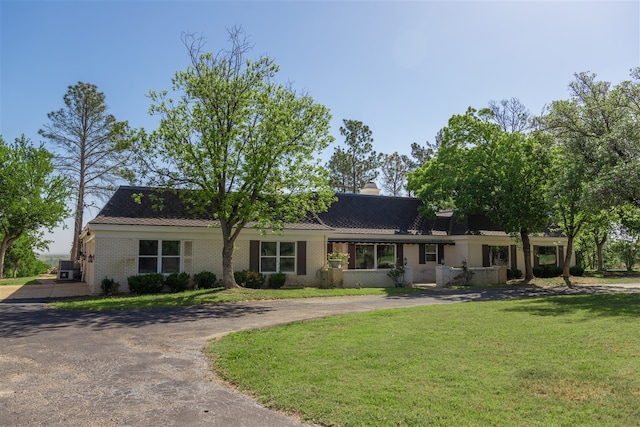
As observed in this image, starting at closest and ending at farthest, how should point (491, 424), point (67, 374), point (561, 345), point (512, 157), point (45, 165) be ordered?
point (491, 424)
point (67, 374)
point (561, 345)
point (512, 157)
point (45, 165)

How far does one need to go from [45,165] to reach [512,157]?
29.5 metres

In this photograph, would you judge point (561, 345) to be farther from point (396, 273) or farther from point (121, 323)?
point (396, 273)

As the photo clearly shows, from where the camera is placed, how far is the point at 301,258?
24.1 metres

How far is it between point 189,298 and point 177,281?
120 inches

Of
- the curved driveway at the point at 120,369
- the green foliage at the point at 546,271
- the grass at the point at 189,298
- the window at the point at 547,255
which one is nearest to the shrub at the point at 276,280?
the grass at the point at 189,298

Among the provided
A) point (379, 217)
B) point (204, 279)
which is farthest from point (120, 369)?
point (379, 217)

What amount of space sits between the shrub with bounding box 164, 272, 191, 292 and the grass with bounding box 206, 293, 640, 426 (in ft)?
33.8

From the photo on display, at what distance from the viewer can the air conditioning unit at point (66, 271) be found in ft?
90.2

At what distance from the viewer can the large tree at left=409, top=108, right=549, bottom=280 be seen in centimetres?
2536

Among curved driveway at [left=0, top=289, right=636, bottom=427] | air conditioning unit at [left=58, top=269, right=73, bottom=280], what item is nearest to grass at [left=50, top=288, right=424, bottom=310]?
curved driveway at [left=0, top=289, right=636, bottom=427]

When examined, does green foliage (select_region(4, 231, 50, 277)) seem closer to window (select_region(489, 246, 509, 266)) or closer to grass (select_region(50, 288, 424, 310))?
grass (select_region(50, 288, 424, 310))

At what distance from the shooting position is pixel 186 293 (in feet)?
63.5

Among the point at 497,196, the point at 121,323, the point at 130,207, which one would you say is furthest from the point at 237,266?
the point at 497,196

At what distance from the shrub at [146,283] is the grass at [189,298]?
92cm
